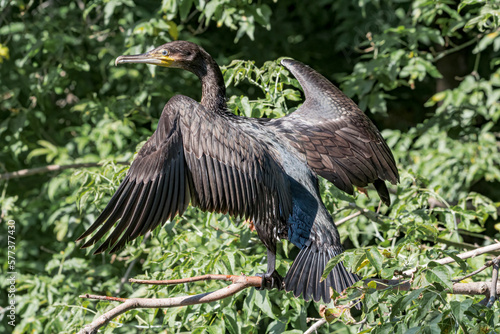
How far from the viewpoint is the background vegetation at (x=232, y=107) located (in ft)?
10.3

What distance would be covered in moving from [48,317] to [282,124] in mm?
1518

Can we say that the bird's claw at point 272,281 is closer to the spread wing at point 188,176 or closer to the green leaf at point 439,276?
the spread wing at point 188,176

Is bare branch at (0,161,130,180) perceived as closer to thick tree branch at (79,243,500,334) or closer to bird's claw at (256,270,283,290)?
bird's claw at (256,270,283,290)

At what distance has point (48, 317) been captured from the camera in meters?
3.49

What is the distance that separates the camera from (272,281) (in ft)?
9.18

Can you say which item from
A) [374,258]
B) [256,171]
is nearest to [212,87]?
[256,171]

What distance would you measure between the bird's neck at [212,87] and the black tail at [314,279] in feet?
2.66

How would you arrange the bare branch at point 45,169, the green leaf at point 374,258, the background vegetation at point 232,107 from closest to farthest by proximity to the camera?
the green leaf at point 374,258 < the background vegetation at point 232,107 < the bare branch at point 45,169

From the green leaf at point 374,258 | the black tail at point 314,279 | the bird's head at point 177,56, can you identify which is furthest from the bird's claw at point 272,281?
the bird's head at point 177,56

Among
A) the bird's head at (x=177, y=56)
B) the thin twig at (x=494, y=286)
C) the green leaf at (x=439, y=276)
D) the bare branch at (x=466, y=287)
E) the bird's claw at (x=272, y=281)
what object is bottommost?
the bird's claw at (x=272, y=281)

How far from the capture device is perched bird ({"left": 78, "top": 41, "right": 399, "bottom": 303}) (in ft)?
8.08

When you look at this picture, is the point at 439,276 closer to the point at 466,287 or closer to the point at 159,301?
the point at 466,287

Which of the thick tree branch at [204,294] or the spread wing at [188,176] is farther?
the spread wing at [188,176]

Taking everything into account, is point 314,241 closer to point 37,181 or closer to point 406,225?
point 406,225
